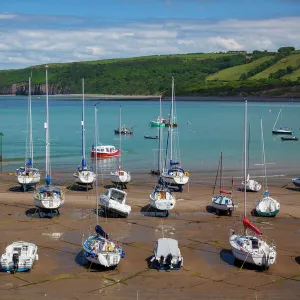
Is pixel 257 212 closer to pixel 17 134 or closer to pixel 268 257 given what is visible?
pixel 268 257

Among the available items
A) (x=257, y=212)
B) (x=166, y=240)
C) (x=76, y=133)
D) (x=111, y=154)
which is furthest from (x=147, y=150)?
(x=166, y=240)

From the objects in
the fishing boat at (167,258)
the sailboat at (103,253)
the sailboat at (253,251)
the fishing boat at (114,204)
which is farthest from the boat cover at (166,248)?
the fishing boat at (114,204)

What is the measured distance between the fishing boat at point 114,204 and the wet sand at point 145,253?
0.64 meters

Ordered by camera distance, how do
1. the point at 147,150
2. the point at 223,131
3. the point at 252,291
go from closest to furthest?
the point at 252,291 → the point at 147,150 → the point at 223,131

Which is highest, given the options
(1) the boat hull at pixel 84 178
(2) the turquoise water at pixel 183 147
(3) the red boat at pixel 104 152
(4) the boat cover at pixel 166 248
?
(1) the boat hull at pixel 84 178

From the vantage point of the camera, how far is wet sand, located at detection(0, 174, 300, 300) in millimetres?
26681

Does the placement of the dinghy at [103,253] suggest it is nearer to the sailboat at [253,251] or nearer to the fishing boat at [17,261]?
the fishing boat at [17,261]

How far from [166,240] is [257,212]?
12147mm

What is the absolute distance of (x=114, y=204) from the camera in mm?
40000

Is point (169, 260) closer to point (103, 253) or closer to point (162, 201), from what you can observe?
point (103, 253)

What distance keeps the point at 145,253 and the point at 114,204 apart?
8515 millimetres

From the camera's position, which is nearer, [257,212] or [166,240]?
[166,240]

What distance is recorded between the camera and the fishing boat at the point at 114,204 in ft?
131

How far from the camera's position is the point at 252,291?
26.8m
